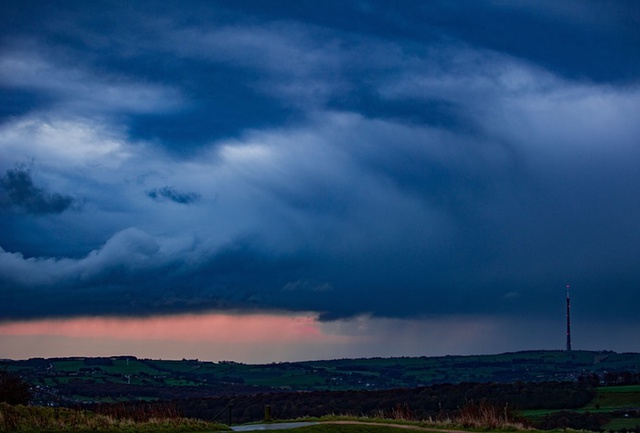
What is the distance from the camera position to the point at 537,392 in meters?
135

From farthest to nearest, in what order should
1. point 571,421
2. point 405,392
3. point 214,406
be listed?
point 405,392 → point 214,406 → point 571,421

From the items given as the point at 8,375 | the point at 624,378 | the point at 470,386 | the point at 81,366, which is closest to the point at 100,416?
the point at 8,375

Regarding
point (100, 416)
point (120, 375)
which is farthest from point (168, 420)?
point (120, 375)

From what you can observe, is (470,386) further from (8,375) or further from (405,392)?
(8,375)

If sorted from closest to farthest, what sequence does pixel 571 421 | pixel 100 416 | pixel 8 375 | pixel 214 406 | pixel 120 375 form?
pixel 100 416, pixel 8 375, pixel 571 421, pixel 214 406, pixel 120 375

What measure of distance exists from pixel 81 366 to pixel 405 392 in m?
91.6

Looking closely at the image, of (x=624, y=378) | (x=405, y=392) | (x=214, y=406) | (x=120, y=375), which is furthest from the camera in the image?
(x=120, y=375)

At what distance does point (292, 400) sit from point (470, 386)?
3448 cm

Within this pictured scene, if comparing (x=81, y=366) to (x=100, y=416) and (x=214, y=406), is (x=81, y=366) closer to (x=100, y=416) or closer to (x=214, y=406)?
(x=214, y=406)

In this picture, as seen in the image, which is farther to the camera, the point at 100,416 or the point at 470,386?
the point at 470,386

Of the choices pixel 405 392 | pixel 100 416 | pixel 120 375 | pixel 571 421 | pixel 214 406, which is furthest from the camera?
pixel 120 375

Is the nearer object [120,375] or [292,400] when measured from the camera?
[292,400]

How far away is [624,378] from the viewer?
538ft

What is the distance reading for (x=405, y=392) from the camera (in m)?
142
